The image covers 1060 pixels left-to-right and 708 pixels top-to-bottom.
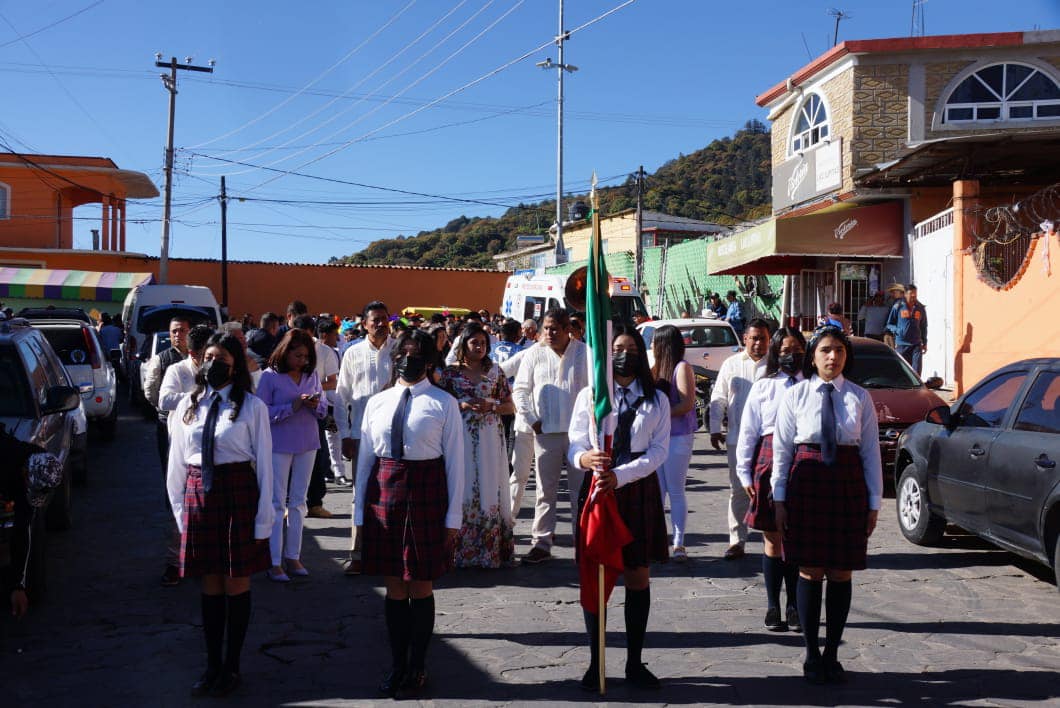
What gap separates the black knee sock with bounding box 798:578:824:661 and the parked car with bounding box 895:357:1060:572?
6.80 feet

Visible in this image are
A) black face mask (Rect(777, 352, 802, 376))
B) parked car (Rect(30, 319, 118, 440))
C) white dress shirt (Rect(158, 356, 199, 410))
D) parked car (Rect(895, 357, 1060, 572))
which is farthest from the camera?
parked car (Rect(30, 319, 118, 440))

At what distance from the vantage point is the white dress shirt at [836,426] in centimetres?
499

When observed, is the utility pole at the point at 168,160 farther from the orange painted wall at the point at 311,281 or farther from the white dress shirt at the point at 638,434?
the white dress shirt at the point at 638,434

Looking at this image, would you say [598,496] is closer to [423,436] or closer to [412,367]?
[423,436]

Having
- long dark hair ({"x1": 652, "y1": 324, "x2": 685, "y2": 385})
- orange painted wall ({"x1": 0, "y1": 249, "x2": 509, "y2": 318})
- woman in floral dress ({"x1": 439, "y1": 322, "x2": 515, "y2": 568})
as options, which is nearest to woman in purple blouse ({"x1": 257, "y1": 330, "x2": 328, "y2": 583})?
woman in floral dress ({"x1": 439, "y1": 322, "x2": 515, "y2": 568})

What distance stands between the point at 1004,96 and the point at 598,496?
62.6ft

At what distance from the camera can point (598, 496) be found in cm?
482

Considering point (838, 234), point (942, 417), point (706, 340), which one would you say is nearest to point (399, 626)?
point (942, 417)

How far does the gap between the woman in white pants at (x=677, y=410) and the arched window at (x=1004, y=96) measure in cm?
1593

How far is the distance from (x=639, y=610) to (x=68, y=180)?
40263 mm

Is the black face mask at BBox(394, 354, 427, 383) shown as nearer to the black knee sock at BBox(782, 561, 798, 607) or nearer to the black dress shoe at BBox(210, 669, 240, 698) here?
the black dress shoe at BBox(210, 669, 240, 698)

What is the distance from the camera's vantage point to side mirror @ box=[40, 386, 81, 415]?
713 cm

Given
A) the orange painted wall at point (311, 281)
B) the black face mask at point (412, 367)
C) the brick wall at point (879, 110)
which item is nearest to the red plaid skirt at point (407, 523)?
the black face mask at point (412, 367)

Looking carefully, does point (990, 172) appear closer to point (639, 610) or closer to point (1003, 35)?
point (1003, 35)
